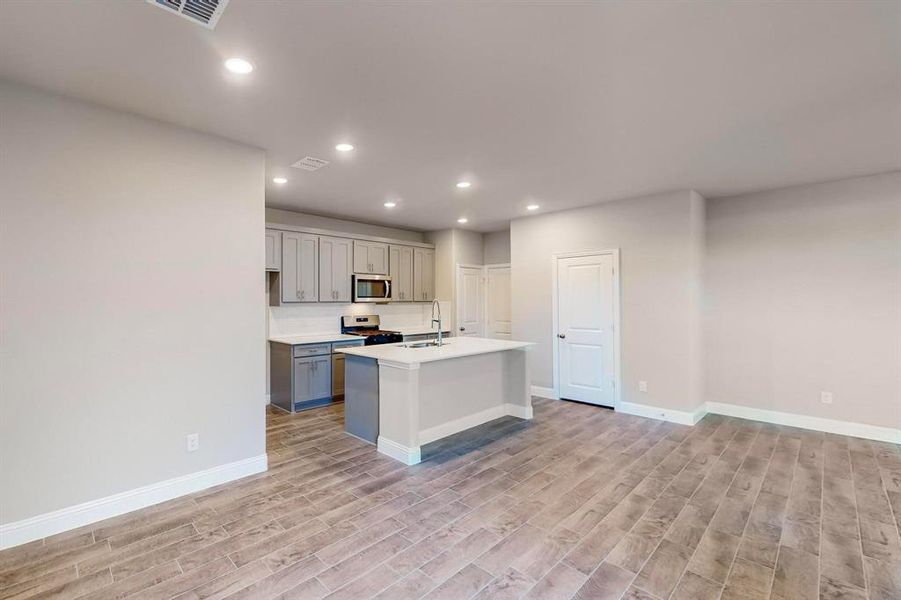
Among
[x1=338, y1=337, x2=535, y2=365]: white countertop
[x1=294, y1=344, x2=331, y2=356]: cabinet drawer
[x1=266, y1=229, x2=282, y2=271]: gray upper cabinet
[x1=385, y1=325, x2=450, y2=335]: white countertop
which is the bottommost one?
[x1=294, y1=344, x2=331, y2=356]: cabinet drawer

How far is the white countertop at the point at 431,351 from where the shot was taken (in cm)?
373

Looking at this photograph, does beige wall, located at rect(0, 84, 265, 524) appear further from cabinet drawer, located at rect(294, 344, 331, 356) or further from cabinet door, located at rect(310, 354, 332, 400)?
cabinet door, located at rect(310, 354, 332, 400)

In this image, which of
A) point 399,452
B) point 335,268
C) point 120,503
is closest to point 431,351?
point 399,452

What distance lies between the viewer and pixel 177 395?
2.97 metres

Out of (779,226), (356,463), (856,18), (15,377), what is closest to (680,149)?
(856,18)

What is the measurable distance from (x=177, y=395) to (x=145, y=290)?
79 centimetres

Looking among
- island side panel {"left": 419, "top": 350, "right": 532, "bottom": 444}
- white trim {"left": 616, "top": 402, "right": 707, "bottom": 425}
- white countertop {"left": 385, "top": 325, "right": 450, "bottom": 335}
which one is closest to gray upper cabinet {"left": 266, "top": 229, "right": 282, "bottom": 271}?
white countertop {"left": 385, "top": 325, "right": 450, "bottom": 335}

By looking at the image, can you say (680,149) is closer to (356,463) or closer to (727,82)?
(727,82)

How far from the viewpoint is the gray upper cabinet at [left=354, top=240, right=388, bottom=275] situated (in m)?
6.43

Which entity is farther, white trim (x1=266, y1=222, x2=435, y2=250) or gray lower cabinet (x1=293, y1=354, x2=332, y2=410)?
white trim (x1=266, y1=222, x2=435, y2=250)

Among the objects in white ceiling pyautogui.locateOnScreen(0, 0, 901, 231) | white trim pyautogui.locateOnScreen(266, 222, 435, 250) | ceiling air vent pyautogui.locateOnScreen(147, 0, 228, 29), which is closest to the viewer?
ceiling air vent pyautogui.locateOnScreen(147, 0, 228, 29)

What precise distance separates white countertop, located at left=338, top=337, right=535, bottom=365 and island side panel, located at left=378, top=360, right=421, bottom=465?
0.23ft

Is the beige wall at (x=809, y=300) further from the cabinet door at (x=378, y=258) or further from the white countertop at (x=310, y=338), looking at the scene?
the white countertop at (x=310, y=338)

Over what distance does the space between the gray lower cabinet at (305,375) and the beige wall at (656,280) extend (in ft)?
12.0
